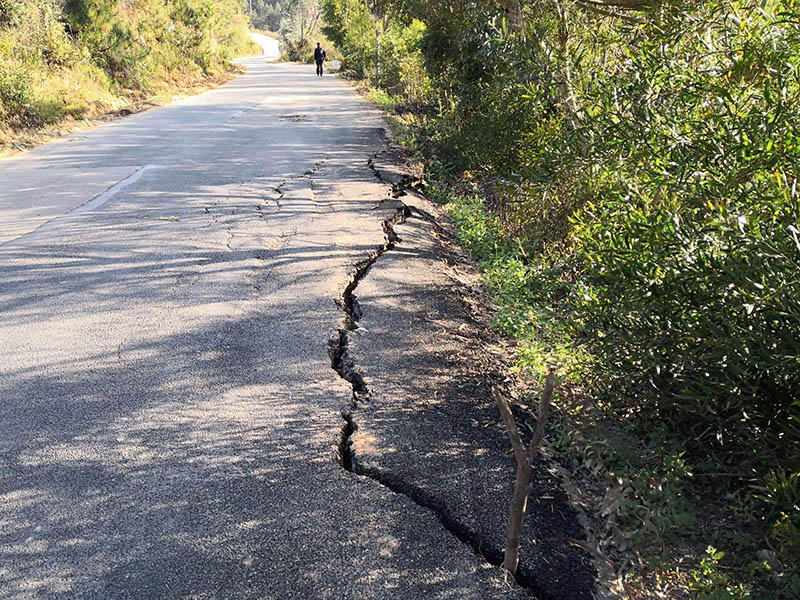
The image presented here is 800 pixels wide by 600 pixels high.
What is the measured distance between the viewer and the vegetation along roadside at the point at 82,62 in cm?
1321

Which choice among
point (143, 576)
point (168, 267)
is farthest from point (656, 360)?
point (168, 267)

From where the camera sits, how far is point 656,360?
271 cm

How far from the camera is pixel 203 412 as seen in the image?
3.20 metres

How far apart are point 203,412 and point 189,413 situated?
6 cm

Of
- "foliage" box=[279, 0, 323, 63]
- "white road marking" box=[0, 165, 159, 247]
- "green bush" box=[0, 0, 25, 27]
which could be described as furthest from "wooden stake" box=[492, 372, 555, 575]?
"foliage" box=[279, 0, 323, 63]

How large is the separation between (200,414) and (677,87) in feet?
8.87

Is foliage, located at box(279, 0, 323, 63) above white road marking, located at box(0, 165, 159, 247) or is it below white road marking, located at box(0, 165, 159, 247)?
above

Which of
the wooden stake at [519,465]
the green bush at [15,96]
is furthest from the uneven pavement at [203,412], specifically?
the green bush at [15,96]

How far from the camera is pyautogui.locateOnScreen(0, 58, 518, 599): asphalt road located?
86.4 inches

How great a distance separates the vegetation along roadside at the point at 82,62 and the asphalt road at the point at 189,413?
22.5ft

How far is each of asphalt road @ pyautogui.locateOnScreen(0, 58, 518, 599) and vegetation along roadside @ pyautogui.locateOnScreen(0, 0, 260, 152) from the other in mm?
6854

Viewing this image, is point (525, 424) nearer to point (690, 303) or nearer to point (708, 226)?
point (690, 303)

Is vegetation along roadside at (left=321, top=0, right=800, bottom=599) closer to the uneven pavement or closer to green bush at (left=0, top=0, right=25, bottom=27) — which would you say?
the uneven pavement

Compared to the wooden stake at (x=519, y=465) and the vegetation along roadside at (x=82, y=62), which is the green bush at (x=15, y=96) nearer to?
the vegetation along roadside at (x=82, y=62)
